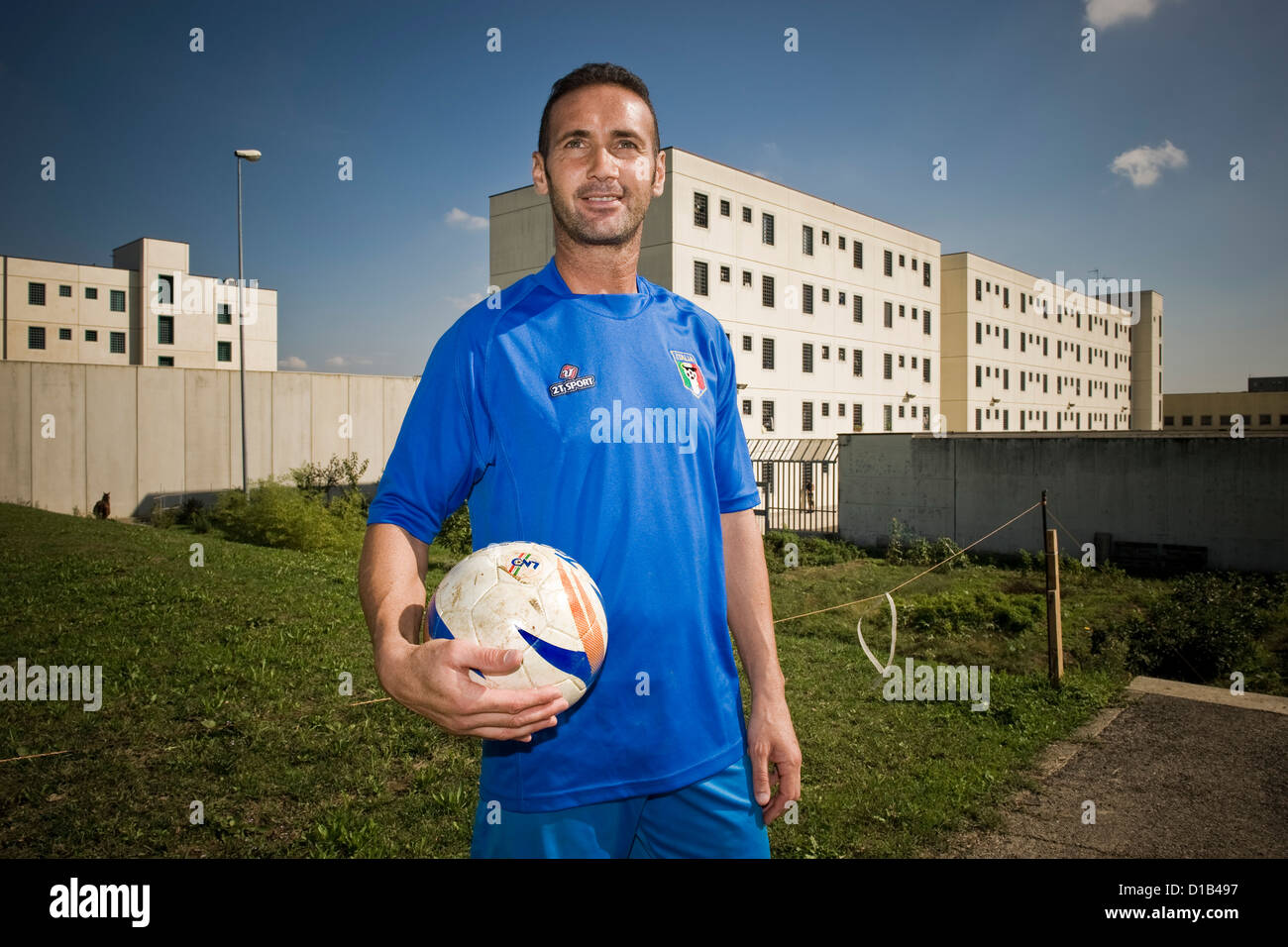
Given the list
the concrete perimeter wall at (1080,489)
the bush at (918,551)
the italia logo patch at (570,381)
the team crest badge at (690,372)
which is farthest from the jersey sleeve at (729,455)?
the concrete perimeter wall at (1080,489)

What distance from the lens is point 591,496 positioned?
2.02 m

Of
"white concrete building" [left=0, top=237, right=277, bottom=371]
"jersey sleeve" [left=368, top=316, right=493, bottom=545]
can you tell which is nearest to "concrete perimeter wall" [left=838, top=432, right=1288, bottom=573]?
"jersey sleeve" [left=368, top=316, right=493, bottom=545]

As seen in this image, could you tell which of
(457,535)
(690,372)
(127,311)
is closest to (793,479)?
(457,535)

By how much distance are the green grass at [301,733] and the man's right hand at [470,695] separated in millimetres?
3601

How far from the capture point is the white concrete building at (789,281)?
37.1 metres

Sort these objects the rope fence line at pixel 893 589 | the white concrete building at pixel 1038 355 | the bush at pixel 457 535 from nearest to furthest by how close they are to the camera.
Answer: the rope fence line at pixel 893 589
the bush at pixel 457 535
the white concrete building at pixel 1038 355

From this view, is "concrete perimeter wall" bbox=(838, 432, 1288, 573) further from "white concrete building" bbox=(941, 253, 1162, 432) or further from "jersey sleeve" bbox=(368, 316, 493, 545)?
"white concrete building" bbox=(941, 253, 1162, 432)

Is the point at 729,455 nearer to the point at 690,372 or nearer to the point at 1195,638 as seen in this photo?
the point at 690,372

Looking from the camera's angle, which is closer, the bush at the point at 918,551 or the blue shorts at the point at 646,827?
the blue shorts at the point at 646,827

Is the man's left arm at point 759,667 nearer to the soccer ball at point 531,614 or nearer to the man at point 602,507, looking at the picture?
the man at point 602,507

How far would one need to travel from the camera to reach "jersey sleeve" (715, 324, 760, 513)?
2.43 metres

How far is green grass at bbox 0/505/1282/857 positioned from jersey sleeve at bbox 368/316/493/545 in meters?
3.49
